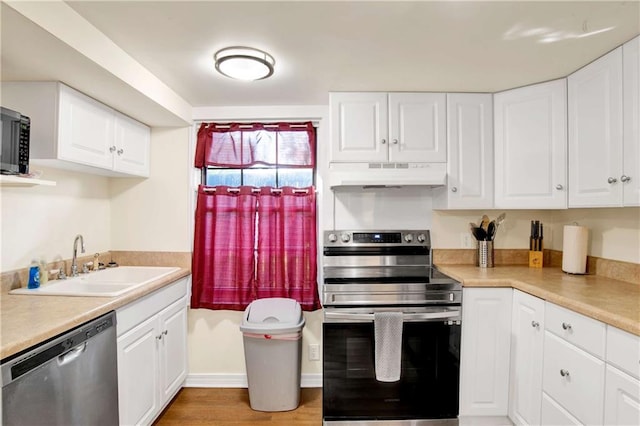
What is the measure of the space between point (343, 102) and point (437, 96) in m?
0.67

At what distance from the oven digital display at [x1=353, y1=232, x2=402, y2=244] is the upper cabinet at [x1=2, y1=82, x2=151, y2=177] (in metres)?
1.80

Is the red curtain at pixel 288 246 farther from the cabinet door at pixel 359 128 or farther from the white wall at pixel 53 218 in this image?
the white wall at pixel 53 218

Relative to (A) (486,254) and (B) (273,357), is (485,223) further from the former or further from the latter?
(B) (273,357)

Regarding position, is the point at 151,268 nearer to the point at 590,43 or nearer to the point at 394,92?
the point at 394,92

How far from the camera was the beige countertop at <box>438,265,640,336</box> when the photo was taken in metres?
1.33

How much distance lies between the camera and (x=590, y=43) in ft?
Result: 5.28

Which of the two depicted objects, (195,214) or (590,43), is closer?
(590,43)

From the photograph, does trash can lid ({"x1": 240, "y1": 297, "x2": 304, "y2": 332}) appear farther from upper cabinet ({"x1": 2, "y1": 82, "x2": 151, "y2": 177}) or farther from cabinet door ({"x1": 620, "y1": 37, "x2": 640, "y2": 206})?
cabinet door ({"x1": 620, "y1": 37, "x2": 640, "y2": 206})

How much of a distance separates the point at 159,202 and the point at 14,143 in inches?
48.7

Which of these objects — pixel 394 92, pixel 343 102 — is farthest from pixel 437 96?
pixel 343 102

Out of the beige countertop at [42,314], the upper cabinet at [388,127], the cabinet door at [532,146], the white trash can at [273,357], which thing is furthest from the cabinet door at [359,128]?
the beige countertop at [42,314]

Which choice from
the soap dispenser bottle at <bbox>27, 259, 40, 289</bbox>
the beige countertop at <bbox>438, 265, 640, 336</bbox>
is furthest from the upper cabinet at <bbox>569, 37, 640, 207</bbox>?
the soap dispenser bottle at <bbox>27, 259, 40, 289</bbox>

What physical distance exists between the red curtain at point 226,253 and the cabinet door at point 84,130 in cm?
77

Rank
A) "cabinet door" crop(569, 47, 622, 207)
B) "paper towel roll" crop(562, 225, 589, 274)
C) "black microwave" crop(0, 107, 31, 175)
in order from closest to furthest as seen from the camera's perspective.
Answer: "black microwave" crop(0, 107, 31, 175), "cabinet door" crop(569, 47, 622, 207), "paper towel roll" crop(562, 225, 589, 274)
